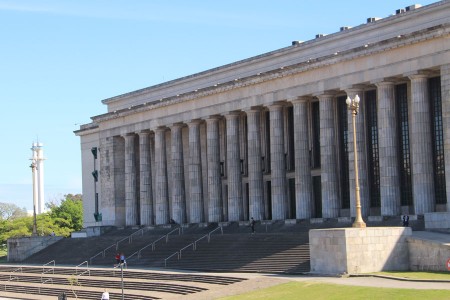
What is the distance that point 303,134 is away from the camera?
7369 cm

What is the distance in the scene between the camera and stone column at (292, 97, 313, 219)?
73.5m

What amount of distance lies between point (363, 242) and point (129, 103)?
52895mm

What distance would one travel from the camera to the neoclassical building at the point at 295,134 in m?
64.2

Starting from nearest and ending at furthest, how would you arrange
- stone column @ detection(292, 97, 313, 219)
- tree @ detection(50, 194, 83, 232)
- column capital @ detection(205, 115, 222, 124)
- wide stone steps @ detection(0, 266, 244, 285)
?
wide stone steps @ detection(0, 266, 244, 285) → stone column @ detection(292, 97, 313, 219) → column capital @ detection(205, 115, 222, 124) → tree @ detection(50, 194, 83, 232)

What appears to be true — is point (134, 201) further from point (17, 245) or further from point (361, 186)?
point (361, 186)

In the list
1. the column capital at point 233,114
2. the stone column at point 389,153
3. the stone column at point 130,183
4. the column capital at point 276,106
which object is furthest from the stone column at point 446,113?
the stone column at point 130,183

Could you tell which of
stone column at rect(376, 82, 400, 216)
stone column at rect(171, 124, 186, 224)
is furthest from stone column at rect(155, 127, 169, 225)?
stone column at rect(376, 82, 400, 216)

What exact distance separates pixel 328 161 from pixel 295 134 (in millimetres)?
4365

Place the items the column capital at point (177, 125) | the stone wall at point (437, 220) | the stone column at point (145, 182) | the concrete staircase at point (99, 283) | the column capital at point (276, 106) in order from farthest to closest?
the stone column at point (145, 182) < the column capital at point (177, 125) < the column capital at point (276, 106) < the stone wall at point (437, 220) < the concrete staircase at point (99, 283)

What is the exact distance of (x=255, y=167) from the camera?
78.8 metres

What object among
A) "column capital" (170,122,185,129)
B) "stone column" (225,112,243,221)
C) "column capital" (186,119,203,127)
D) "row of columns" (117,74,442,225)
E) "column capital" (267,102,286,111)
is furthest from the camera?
"column capital" (170,122,185,129)

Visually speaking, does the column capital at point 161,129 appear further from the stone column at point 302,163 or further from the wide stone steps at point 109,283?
the wide stone steps at point 109,283

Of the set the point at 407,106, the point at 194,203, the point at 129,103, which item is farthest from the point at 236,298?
the point at 129,103

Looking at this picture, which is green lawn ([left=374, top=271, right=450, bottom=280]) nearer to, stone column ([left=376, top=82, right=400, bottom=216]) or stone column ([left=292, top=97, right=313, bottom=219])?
stone column ([left=376, top=82, right=400, bottom=216])
